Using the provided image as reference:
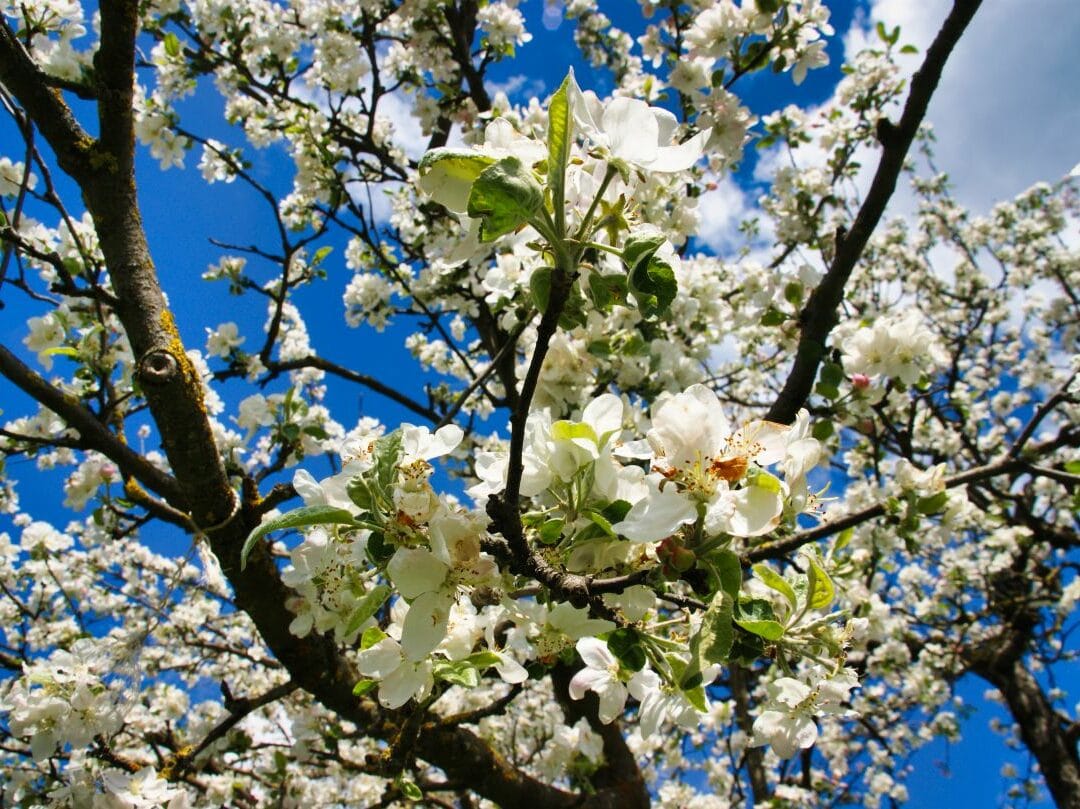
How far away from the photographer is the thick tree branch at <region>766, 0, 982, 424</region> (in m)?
2.00

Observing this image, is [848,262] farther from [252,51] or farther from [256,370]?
[252,51]

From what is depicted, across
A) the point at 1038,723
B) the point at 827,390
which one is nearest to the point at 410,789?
the point at 827,390

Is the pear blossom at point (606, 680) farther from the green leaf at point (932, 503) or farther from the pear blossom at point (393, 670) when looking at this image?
the green leaf at point (932, 503)

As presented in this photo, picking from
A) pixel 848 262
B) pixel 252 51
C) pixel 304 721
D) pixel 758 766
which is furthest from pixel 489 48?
pixel 758 766

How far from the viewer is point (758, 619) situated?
93 centimetres

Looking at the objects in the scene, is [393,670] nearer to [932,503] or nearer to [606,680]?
[606,680]

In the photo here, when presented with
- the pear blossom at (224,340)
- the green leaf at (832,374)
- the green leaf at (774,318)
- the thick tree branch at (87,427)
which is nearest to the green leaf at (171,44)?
the pear blossom at (224,340)

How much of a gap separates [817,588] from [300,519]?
0.86m

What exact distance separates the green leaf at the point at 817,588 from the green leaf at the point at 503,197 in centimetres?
77

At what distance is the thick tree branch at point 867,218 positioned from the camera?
2002mm

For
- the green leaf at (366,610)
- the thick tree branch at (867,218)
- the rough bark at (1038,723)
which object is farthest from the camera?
the rough bark at (1038,723)

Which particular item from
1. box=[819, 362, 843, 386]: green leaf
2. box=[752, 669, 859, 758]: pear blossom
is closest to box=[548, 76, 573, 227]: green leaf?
box=[752, 669, 859, 758]: pear blossom

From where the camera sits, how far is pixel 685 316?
3330 millimetres

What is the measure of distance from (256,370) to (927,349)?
3781mm
